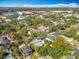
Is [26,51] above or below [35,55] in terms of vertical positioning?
above

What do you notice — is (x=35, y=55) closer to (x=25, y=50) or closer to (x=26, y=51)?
(x=26, y=51)

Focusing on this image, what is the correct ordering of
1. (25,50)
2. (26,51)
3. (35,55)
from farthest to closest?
(25,50), (26,51), (35,55)

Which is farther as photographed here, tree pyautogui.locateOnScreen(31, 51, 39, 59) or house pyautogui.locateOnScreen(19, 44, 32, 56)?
house pyautogui.locateOnScreen(19, 44, 32, 56)

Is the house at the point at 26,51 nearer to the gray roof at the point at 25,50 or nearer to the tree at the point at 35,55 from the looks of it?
the gray roof at the point at 25,50

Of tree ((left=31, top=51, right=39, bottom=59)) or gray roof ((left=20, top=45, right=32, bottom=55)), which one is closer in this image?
tree ((left=31, top=51, right=39, bottom=59))

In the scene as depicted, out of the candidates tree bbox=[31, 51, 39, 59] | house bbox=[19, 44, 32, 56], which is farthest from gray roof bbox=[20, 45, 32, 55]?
tree bbox=[31, 51, 39, 59]

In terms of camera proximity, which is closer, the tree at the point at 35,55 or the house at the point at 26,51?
the tree at the point at 35,55

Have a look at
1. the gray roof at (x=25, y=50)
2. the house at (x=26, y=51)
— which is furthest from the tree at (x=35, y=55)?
the gray roof at (x=25, y=50)

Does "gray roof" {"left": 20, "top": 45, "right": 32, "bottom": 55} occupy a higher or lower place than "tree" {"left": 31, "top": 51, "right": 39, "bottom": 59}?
higher

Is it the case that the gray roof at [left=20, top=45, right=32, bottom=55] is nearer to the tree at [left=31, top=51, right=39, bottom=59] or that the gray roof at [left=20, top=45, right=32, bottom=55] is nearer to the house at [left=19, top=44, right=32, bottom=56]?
the house at [left=19, top=44, right=32, bottom=56]

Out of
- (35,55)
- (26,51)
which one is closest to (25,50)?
(26,51)

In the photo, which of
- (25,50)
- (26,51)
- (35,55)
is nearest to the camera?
(35,55)

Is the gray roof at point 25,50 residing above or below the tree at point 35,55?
above
